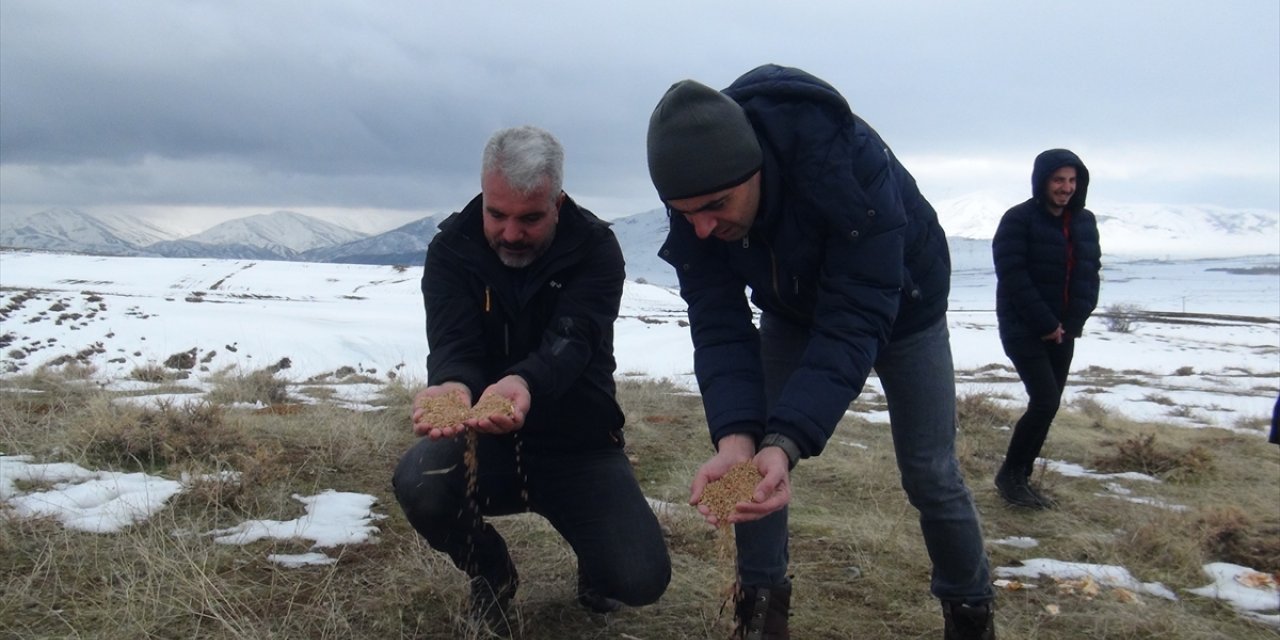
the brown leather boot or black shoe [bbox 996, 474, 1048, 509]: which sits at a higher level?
the brown leather boot

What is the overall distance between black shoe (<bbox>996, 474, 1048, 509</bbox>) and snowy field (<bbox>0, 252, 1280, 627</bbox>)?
26.7 inches

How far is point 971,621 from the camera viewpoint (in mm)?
2711

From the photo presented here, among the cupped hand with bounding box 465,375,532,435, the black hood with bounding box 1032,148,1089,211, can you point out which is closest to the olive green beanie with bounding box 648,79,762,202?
the cupped hand with bounding box 465,375,532,435

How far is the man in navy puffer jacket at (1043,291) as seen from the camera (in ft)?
15.9

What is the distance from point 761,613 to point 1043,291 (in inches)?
132

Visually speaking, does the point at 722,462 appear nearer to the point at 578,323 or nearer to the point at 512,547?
the point at 578,323

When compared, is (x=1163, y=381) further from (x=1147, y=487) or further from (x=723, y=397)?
(x=723, y=397)

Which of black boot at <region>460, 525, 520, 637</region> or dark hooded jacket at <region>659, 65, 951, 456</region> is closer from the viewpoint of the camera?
dark hooded jacket at <region>659, 65, 951, 456</region>

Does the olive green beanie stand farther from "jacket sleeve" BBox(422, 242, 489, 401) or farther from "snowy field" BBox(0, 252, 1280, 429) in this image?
"snowy field" BBox(0, 252, 1280, 429)

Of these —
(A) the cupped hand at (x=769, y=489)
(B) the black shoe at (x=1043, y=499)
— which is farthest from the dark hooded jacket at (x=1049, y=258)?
(A) the cupped hand at (x=769, y=489)

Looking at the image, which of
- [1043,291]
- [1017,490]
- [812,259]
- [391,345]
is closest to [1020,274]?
[1043,291]

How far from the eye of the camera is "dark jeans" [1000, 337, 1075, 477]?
4832 millimetres

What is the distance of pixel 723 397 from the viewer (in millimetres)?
2424

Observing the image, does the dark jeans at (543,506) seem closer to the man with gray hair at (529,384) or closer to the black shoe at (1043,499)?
the man with gray hair at (529,384)
